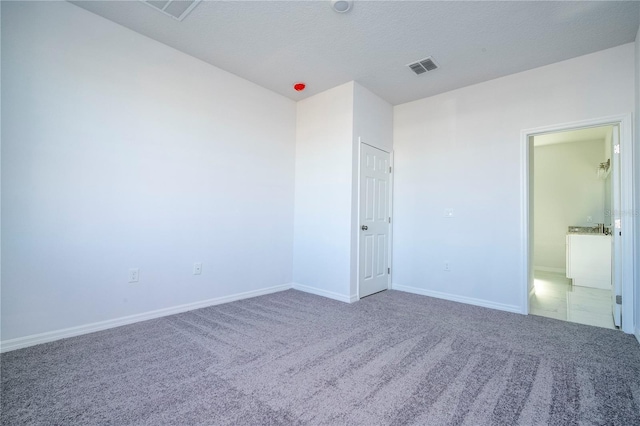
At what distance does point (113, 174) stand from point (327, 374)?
249cm

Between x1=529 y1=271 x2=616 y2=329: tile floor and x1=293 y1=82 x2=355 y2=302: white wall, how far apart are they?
229 centimetres

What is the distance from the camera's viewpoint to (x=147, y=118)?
9.34 feet

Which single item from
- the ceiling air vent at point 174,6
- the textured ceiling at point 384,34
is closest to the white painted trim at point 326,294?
the textured ceiling at point 384,34

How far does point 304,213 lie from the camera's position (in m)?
4.16

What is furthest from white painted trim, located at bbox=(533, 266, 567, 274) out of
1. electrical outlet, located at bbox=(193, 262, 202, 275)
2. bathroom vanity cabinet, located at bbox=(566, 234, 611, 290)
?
electrical outlet, located at bbox=(193, 262, 202, 275)

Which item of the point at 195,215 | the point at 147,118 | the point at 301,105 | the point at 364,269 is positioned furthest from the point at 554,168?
the point at 147,118

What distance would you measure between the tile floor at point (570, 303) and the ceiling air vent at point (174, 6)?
4575 mm

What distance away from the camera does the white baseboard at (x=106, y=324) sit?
2.18m

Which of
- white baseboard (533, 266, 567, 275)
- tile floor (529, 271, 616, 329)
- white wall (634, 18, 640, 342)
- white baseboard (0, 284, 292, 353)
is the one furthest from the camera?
white baseboard (533, 266, 567, 275)

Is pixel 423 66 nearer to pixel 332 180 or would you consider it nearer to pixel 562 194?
pixel 332 180

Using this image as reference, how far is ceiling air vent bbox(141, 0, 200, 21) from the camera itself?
7.80ft

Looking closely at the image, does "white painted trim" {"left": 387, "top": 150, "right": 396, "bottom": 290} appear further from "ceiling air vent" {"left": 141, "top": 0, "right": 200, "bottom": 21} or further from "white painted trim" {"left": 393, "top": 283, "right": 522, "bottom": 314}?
"ceiling air vent" {"left": 141, "top": 0, "right": 200, "bottom": 21}

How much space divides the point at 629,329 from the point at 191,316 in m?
4.15

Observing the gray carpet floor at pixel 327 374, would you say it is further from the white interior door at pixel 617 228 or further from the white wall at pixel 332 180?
the white wall at pixel 332 180
